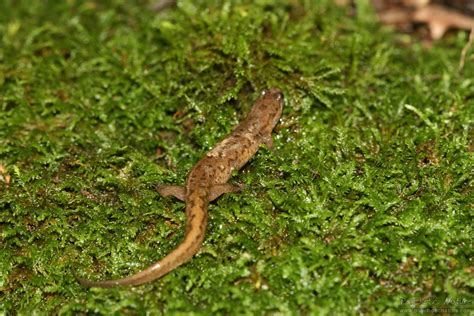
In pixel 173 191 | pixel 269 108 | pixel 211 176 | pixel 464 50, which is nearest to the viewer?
pixel 173 191

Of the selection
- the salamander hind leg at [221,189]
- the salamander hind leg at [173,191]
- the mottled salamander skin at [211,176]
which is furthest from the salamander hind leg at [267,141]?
the salamander hind leg at [173,191]

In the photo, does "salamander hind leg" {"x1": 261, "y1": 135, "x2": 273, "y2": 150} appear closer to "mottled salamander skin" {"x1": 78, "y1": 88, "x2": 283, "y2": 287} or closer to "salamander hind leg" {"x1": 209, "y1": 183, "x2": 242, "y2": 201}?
"mottled salamander skin" {"x1": 78, "y1": 88, "x2": 283, "y2": 287}

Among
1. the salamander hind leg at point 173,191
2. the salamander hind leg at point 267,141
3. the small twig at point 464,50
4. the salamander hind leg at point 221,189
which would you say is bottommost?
the salamander hind leg at point 173,191

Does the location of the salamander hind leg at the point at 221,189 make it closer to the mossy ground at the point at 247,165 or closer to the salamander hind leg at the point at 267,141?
the mossy ground at the point at 247,165

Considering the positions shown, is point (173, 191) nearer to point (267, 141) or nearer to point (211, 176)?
point (211, 176)

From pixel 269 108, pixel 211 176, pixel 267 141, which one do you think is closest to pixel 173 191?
pixel 211 176

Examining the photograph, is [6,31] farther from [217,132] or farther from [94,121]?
[217,132]
